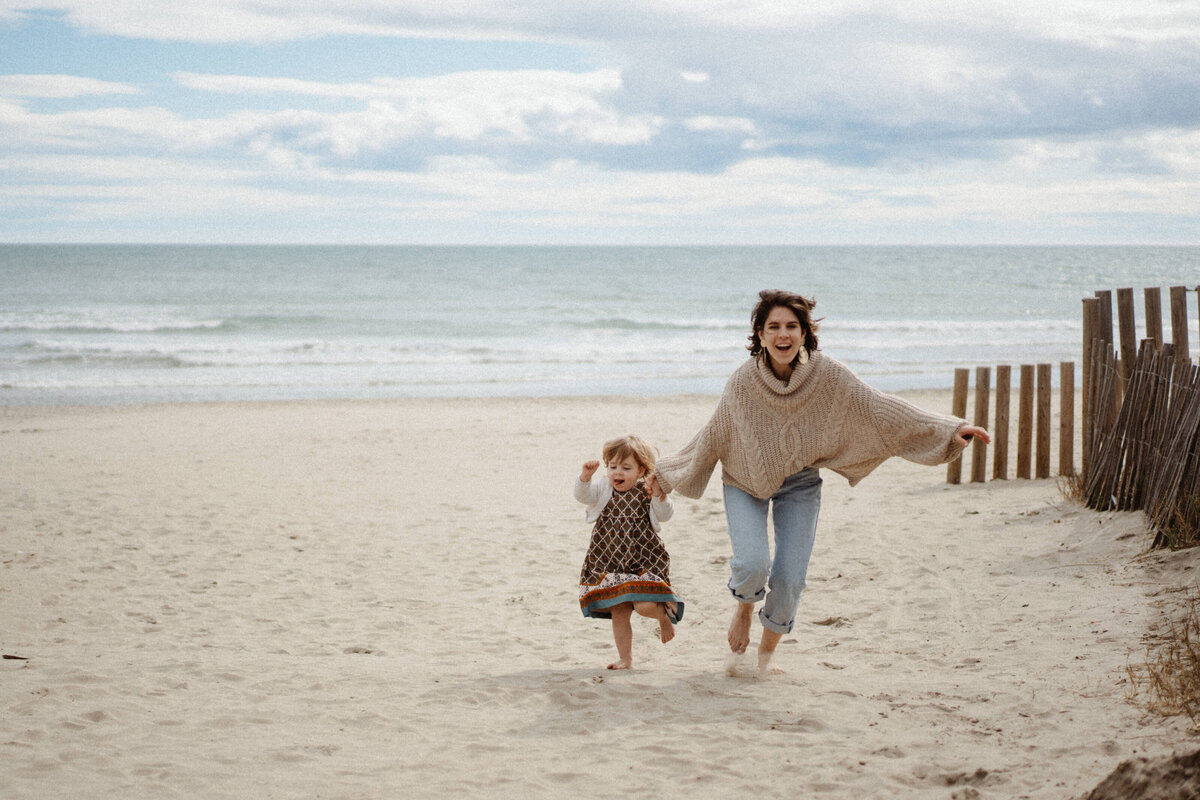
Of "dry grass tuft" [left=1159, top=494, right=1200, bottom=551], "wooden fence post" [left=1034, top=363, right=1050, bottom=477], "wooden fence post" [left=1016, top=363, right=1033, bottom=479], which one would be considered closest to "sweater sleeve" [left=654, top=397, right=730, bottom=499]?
"dry grass tuft" [left=1159, top=494, right=1200, bottom=551]

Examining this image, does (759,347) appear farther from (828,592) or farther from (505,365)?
(505,365)

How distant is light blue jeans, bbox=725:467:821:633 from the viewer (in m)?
4.48

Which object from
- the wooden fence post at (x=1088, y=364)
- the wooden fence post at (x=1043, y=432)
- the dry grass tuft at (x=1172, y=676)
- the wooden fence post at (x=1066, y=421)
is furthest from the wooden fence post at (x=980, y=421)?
the dry grass tuft at (x=1172, y=676)

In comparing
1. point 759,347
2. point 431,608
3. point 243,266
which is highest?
point 243,266

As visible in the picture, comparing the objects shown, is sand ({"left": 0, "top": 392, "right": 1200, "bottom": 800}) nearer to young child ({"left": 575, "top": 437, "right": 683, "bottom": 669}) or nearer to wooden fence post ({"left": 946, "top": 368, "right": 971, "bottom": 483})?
wooden fence post ({"left": 946, "top": 368, "right": 971, "bottom": 483})

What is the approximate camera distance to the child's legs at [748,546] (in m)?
4.46

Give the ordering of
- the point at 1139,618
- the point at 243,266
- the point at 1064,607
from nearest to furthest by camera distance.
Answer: the point at 1139,618 → the point at 1064,607 → the point at 243,266

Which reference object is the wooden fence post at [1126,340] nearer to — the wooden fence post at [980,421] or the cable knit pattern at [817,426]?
the wooden fence post at [980,421]

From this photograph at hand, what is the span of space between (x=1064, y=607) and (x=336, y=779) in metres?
3.91

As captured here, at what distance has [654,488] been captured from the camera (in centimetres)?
484

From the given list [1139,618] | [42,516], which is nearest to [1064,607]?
[1139,618]

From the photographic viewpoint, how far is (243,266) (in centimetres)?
7144

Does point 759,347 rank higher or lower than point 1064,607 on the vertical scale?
higher

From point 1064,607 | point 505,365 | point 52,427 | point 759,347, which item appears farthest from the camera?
point 505,365
